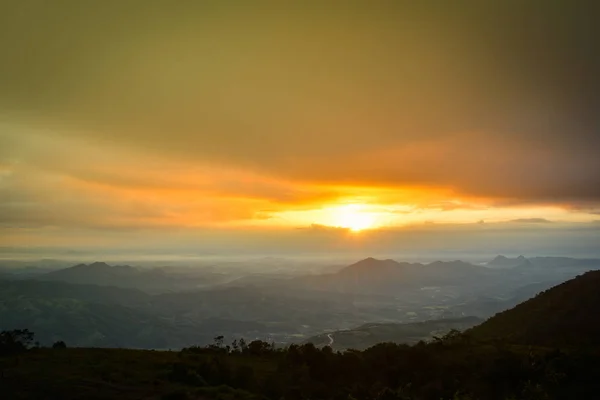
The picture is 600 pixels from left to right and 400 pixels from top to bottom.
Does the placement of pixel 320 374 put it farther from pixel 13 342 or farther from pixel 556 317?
pixel 556 317

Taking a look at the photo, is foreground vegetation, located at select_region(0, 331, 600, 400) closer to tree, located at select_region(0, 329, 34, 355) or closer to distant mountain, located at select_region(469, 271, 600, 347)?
tree, located at select_region(0, 329, 34, 355)

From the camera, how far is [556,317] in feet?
268

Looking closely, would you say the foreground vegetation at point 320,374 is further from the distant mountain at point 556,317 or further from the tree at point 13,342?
the distant mountain at point 556,317

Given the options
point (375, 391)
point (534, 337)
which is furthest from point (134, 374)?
point (534, 337)

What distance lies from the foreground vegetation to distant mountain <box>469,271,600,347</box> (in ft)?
103

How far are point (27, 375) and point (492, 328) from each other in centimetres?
8695

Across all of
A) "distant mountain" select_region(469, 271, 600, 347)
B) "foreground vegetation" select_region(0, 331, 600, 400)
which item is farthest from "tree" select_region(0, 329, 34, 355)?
"distant mountain" select_region(469, 271, 600, 347)

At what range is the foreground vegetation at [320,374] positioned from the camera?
33.1 meters

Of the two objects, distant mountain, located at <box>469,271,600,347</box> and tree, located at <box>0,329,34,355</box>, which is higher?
tree, located at <box>0,329,34,355</box>

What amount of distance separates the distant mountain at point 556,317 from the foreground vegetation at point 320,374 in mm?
31267

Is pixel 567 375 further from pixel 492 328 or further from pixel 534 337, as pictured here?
pixel 492 328

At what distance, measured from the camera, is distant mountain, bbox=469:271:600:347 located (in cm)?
7206

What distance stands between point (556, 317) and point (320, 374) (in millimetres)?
63065

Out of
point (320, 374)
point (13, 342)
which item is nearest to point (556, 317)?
point (320, 374)
